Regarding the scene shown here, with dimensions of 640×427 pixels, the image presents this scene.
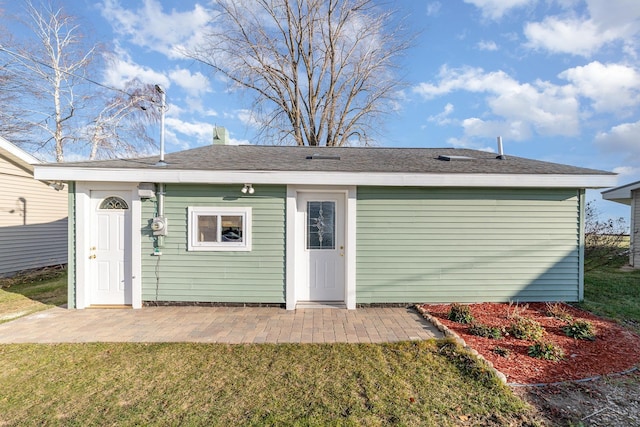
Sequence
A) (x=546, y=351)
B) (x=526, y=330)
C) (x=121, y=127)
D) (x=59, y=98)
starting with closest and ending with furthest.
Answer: (x=546, y=351)
(x=526, y=330)
(x=59, y=98)
(x=121, y=127)

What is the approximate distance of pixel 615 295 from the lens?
20.3ft

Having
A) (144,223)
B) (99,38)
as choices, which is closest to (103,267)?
(144,223)

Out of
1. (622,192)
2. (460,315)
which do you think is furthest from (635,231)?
(460,315)

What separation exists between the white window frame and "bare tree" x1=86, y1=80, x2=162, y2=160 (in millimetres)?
11082

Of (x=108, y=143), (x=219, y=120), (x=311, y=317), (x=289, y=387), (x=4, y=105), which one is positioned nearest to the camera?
(x=289, y=387)

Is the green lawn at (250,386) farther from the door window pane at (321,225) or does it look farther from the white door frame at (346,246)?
the door window pane at (321,225)

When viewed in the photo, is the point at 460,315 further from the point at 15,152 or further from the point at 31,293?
the point at 15,152

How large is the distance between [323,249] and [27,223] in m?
10.1

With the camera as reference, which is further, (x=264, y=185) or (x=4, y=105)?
(x=4, y=105)

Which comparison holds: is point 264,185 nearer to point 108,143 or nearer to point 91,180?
point 91,180

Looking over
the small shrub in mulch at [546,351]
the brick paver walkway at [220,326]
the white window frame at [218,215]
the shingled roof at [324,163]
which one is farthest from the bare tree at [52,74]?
the small shrub in mulch at [546,351]

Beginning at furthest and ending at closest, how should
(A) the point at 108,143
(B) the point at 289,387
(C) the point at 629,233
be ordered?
(A) the point at 108,143, (C) the point at 629,233, (B) the point at 289,387

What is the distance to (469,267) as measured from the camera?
5.42 m

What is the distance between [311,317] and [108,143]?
1466 cm
